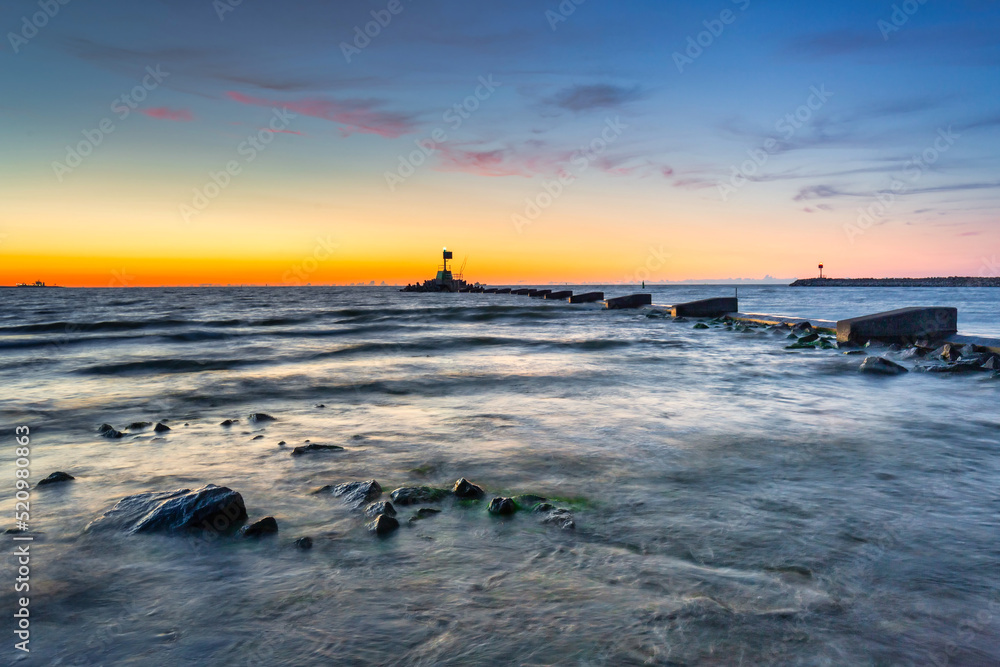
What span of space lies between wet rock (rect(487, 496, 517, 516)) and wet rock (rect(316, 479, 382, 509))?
2.46 ft

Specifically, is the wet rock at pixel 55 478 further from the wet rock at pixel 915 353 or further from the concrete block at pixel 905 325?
the concrete block at pixel 905 325

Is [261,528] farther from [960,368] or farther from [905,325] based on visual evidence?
[905,325]

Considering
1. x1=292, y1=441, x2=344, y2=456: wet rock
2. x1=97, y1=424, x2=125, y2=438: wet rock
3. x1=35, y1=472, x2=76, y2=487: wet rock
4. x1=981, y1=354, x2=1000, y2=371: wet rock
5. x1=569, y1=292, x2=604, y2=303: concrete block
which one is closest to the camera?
x1=35, y1=472, x2=76, y2=487: wet rock

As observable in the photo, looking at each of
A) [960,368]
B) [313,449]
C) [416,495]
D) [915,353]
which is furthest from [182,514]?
[915,353]

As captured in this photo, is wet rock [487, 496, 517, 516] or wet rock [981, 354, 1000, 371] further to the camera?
wet rock [981, 354, 1000, 371]

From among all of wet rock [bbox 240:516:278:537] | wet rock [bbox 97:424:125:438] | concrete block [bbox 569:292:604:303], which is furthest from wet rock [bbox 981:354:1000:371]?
concrete block [bbox 569:292:604:303]

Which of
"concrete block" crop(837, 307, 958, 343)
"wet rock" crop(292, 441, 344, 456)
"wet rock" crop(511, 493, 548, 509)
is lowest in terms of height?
"wet rock" crop(292, 441, 344, 456)

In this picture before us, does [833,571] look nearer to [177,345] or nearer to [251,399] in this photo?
[251,399]

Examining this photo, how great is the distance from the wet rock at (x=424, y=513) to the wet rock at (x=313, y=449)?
1654mm

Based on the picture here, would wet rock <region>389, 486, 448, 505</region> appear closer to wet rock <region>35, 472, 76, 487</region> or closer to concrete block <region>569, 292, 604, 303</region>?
wet rock <region>35, 472, 76, 487</region>

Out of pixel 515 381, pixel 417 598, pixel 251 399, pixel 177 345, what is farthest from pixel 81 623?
pixel 177 345

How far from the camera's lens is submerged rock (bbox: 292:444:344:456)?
443 centimetres

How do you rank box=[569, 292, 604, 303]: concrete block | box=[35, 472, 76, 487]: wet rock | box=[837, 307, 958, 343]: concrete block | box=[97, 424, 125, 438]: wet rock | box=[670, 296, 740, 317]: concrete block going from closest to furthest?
box=[35, 472, 76, 487]: wet rock < box=[97, 424, 125, 438]: wet rock < box=[837, 307, 958, 343]: concrete block < box=[670, 296, 740, 317]: concrete block < box=[569, 292, 604, 303]: concrete block

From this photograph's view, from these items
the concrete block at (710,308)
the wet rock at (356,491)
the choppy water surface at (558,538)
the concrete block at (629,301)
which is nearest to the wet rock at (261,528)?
the choppy water surface at (558,538)
